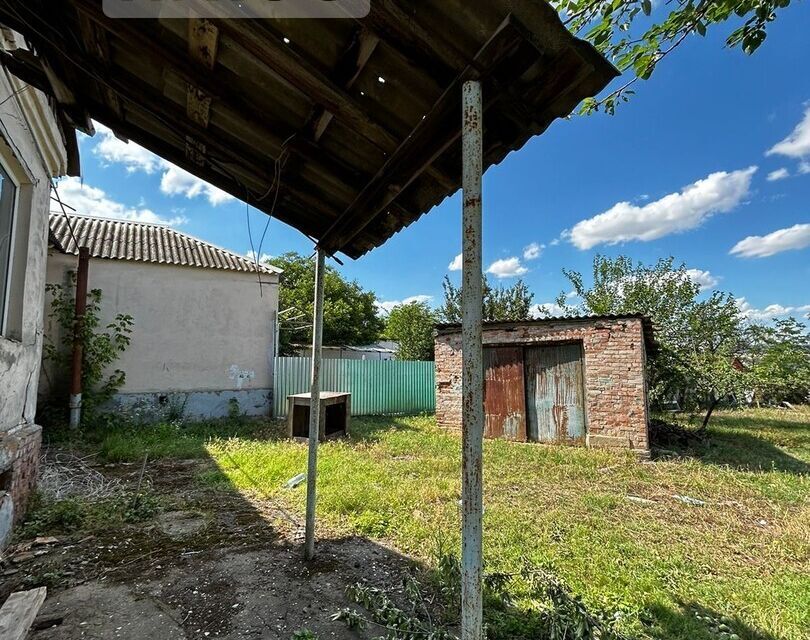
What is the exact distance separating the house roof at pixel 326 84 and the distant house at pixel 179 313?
242 inches

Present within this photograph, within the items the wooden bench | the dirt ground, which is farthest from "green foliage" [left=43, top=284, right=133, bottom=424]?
the dirt ground

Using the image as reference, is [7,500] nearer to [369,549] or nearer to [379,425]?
[369,549]

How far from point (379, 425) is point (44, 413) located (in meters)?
6.56

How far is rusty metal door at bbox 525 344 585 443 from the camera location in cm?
800

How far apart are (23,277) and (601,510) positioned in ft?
19.4

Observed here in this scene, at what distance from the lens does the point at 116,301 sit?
8.83 m

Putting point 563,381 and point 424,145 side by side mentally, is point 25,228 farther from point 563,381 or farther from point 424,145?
point 563,381

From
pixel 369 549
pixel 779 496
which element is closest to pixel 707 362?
pixel 779 496

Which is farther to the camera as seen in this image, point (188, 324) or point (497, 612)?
point (188, 324)

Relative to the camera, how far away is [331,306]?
2522 centimetres

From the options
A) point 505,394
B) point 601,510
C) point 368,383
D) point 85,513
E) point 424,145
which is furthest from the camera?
point 368,383

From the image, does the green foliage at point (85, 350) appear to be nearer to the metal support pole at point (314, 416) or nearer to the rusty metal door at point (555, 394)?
the metal support pole at point (314, 416)

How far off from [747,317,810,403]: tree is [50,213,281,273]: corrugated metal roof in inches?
553

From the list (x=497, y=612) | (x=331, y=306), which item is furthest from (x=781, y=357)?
(x=331, y=306)
